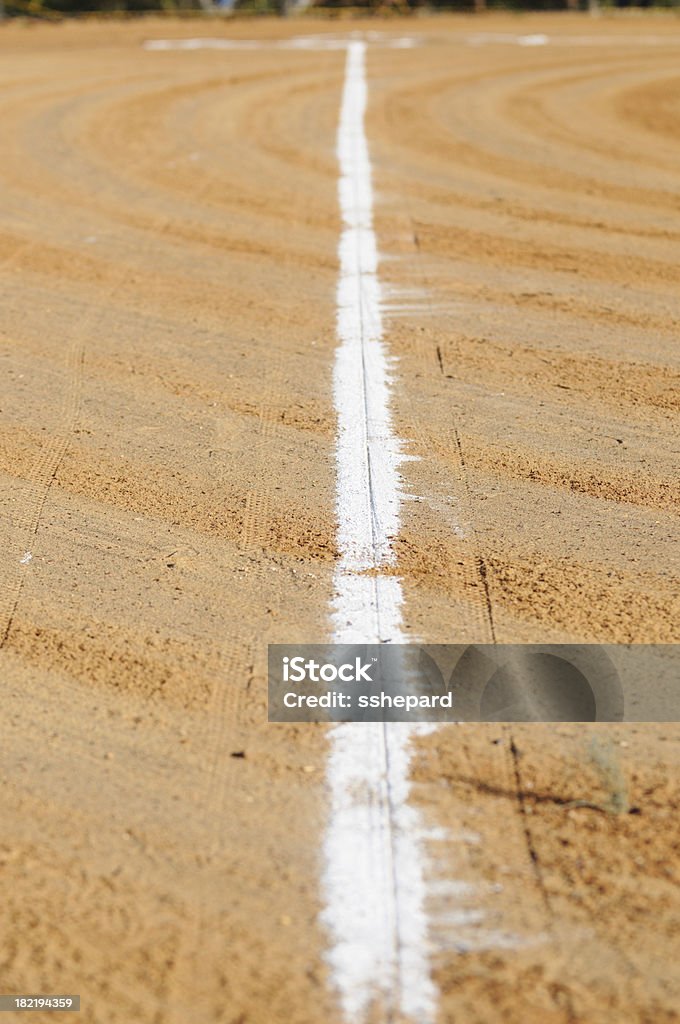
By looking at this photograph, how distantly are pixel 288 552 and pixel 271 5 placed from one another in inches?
1161

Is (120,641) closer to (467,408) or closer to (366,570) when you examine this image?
(366,570)

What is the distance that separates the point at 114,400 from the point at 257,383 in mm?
749

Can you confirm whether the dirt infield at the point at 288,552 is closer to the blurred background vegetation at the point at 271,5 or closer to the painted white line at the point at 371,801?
the painted white line at the point at 371,801

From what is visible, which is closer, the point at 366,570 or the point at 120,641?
the point at 120,641

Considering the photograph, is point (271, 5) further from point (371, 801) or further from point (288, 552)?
point (371, 801)

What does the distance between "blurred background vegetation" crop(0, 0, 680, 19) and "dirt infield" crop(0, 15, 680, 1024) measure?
20546mm

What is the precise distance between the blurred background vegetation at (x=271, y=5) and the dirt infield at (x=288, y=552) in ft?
67.4

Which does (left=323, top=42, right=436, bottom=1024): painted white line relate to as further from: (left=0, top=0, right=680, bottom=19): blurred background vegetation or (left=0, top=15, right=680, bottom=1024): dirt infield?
(left=0, top=0, right=680, bottom=19): blurred background vegetation

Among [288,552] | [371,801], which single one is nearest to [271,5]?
[288,552]

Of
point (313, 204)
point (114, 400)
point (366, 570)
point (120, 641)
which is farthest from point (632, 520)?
point (313, 204)

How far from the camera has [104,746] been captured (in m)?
3.81

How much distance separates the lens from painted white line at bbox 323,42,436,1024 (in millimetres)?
2977

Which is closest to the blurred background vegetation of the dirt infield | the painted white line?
the dirt infield

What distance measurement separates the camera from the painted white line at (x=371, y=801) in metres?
2.98
